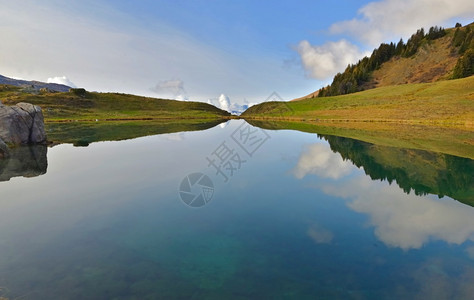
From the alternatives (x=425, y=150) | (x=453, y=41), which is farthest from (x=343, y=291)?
(x=453, y=41)

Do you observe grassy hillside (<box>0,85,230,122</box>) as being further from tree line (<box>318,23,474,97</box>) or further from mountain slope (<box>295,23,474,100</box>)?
mountain slope (<box>295,23,474,100</box>)

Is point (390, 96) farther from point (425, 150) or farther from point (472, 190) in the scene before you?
point (472, 190)

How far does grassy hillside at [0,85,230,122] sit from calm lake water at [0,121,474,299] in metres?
105

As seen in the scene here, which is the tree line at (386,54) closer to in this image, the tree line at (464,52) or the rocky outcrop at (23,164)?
the tree line at (464,52)

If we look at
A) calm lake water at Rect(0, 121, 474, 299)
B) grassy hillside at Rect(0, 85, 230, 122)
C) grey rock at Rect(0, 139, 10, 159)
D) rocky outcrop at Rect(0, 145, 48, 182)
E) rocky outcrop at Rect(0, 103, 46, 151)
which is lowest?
calm lake water at Rect(0, 121, 474, 299)

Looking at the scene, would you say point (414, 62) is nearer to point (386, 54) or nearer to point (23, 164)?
point (386, 54)

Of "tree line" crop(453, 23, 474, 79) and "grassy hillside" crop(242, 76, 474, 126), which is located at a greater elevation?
"tree line" crop(453, 23, 474, 79)

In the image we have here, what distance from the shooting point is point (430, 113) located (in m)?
75.0

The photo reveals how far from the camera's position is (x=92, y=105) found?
481 feet

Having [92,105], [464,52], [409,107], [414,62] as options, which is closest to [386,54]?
[414,62]

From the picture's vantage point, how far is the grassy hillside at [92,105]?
115863mm

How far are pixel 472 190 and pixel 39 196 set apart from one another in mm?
29440

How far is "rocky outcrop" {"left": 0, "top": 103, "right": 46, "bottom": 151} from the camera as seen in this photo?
34625 millimetres

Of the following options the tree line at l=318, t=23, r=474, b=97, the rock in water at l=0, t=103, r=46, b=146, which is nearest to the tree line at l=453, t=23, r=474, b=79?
the tree line at l=318, t=23, r=474, b=97
